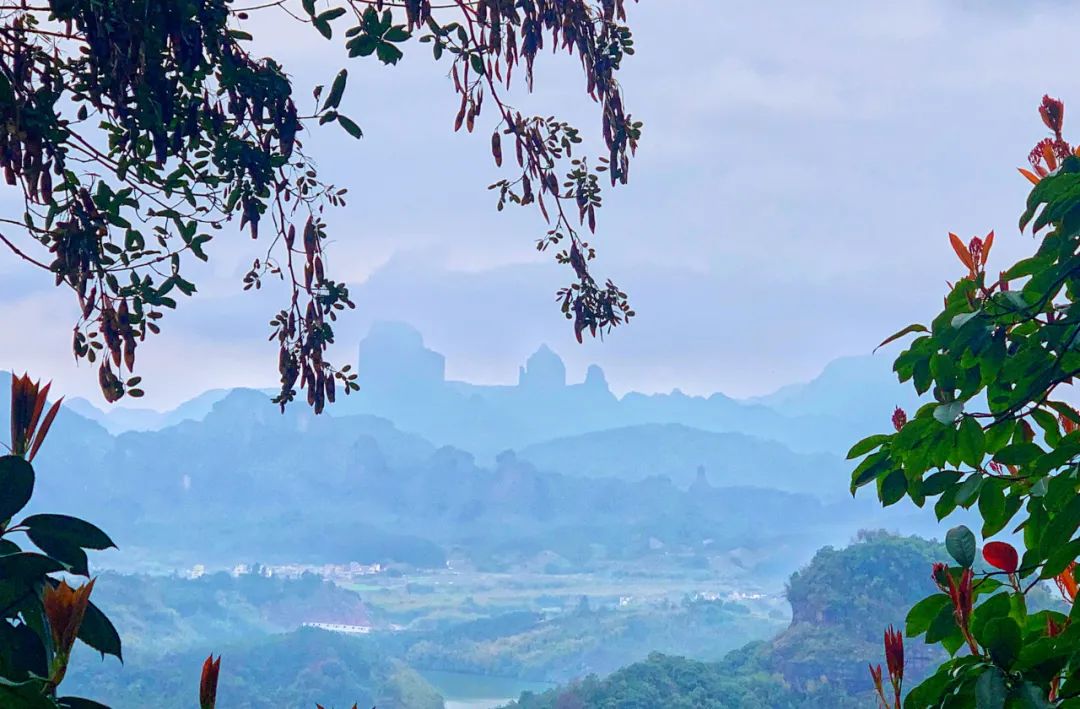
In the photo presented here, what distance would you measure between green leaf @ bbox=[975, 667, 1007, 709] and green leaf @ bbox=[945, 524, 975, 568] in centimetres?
15

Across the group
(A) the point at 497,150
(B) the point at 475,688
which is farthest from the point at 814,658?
(A) the point at 497,150

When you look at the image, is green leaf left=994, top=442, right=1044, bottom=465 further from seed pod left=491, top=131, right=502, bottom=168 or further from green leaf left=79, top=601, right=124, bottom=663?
seed pod left=491, top=131, right=502, bottom=168

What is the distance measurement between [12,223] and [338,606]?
7332 centimetres

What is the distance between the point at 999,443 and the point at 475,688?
183 ft

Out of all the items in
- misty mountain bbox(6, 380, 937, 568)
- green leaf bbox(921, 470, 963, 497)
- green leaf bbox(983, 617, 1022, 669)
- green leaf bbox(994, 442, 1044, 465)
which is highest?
misty mountain bbox(6, 380, 937, 568)

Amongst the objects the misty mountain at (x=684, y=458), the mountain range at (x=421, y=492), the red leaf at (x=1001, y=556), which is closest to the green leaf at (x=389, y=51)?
the red leaf at (x=1001, y=556)

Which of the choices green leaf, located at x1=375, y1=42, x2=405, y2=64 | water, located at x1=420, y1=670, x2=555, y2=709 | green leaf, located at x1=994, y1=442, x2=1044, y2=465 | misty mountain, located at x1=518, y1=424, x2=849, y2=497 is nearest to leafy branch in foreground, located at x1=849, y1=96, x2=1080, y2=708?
green leaf, located at x1=994, y1=442, x2=1044, y2=465

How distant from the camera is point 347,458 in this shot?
103812mm

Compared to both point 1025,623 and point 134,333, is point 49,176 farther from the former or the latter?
point 1025,623

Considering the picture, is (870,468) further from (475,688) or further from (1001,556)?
(475,688)

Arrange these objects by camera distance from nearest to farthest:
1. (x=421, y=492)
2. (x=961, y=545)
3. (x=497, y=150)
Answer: (x=961, y=545)
(x=497, y=150)
(x=421, y=492)

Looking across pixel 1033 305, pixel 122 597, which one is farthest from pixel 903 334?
pixel 122 597

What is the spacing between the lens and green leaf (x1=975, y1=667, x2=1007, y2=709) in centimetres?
123

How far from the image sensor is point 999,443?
66.4 inches
